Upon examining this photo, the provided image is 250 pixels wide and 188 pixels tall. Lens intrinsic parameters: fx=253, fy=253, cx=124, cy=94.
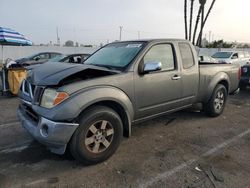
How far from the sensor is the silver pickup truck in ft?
10.9

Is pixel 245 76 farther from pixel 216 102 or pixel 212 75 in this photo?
pixel 212 75

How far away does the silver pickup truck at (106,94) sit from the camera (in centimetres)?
334

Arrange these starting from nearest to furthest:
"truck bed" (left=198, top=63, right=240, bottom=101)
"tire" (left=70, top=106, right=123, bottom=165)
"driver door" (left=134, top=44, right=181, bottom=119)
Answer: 1. "tire" (left=70, top=106, right=123, bottom=165)
2. "driver door" (left=134, top=44, right=181, bottom=119)
3. "truck bed" (left=198, top=63, right=240, bottom=101)

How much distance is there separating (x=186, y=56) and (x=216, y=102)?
1.68m

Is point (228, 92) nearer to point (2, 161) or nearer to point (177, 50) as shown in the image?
point (177, 50)

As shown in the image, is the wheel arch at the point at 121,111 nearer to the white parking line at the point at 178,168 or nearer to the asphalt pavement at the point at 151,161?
the asphalt pavement at the point at 151,161

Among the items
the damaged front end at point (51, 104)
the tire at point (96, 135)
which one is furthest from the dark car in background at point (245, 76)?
the damaged front end at point (51, 104)

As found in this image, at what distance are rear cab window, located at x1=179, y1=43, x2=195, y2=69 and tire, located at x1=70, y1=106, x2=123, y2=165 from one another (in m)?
2.01

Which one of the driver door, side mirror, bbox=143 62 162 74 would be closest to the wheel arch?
the driver door

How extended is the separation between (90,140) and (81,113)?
1.41 ft

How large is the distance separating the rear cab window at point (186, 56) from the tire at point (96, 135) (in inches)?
79.3

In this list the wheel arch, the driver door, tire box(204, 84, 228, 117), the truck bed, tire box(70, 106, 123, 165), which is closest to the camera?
tire box(70, 106, 123, 165)

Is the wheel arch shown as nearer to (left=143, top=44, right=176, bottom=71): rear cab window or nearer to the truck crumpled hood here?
the truck crumpled hood

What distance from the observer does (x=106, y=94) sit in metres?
3.64
